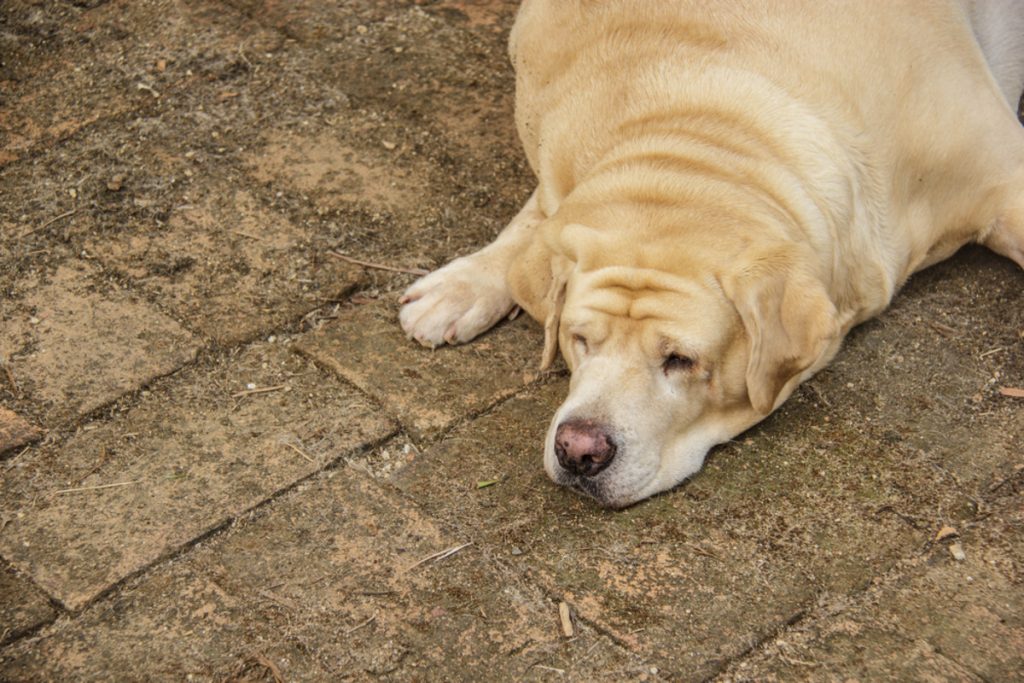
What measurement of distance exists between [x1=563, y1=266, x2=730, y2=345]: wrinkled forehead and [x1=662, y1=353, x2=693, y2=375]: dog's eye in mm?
65

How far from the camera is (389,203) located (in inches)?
163

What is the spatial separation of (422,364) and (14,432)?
1.07 metres

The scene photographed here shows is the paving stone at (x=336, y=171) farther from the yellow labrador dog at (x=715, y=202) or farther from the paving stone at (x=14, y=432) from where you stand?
the paving stone at (x=14, y=432)

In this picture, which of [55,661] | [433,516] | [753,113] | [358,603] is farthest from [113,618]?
[753,113]

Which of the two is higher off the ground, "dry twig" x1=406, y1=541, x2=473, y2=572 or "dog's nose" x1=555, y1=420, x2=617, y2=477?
"dog's nose" x1=555, y1=420, x2=617, y2=477

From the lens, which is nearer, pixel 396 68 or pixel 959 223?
pixel 959 223

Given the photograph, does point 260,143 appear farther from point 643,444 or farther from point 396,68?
point 643,444

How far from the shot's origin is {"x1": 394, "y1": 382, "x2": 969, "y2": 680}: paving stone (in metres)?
2.75

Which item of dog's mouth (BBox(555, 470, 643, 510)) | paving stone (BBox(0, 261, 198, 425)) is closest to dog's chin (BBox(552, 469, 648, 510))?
dog's mouth (BBox(555, 470, 643, 510))

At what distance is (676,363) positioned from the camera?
3027 millimetres

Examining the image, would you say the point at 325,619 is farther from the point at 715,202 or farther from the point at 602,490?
the point at 715,202

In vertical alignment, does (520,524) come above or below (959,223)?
below

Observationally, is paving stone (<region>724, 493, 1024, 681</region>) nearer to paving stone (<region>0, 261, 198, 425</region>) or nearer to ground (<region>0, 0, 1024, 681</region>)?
ground (<region>0, 0, 1024, 681</region>)

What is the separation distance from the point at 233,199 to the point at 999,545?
2.51 metres
